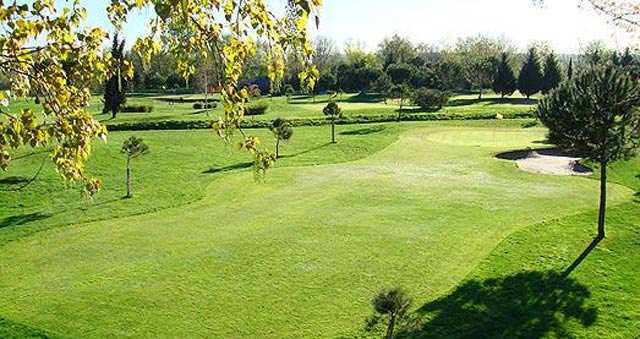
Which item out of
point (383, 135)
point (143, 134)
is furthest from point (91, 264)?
point (383, 135)

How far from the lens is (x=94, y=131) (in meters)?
5.04

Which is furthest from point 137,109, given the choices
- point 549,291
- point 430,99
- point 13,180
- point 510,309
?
point 510,309

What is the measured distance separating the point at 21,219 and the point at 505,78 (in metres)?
73.2

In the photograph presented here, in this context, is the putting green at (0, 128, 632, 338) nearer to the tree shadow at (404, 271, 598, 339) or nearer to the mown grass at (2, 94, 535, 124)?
the tree shadow at (404, 271, 598, 339)

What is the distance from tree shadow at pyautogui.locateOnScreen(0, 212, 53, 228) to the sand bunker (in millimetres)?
23011

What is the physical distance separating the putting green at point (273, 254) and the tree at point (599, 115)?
3170 mm

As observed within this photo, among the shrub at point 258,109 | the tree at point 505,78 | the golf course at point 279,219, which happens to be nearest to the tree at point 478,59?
the tree at point 505,78

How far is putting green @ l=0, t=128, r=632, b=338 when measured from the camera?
12492mm

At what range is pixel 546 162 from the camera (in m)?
33.3

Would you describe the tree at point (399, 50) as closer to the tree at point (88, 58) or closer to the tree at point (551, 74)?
the tree at point (551, 74)

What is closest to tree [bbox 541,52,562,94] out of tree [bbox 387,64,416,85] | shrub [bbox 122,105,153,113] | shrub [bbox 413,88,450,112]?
tree [bbox 387,64,416,85]

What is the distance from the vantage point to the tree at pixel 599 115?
18.1 meters

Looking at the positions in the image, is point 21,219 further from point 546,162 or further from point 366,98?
point 366,98

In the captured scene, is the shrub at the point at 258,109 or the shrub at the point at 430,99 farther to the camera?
the shrub at the point at 430,99
